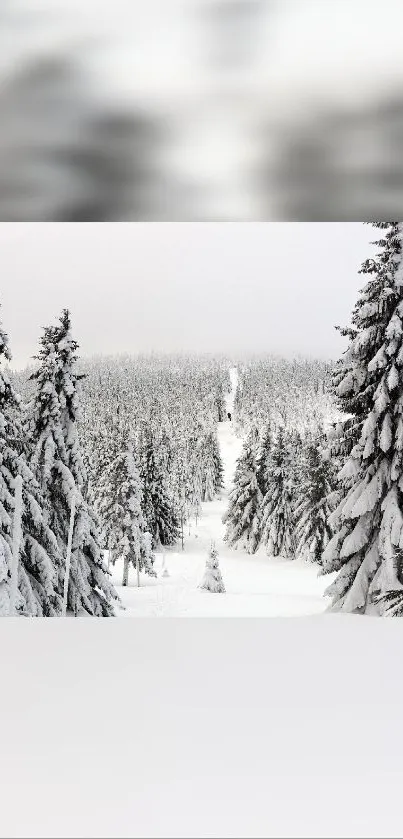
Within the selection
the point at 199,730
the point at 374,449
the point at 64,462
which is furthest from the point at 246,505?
the point at 199,730

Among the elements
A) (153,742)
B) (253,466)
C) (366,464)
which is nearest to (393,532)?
(366,464)

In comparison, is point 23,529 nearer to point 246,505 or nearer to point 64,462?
point 64,462

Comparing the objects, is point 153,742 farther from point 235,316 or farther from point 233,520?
point 235,316

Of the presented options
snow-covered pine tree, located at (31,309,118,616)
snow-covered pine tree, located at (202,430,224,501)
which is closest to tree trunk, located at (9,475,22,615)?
snow-covered pine tree, located at (31,309,118,616)

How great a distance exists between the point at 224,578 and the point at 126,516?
707 millimetres

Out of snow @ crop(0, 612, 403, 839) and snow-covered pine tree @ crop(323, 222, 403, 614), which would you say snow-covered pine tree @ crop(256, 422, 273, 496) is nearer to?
snow-covered pine tree @ crop(323, 222, 403, 614)

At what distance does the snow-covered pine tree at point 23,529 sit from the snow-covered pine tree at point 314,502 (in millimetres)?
1591
